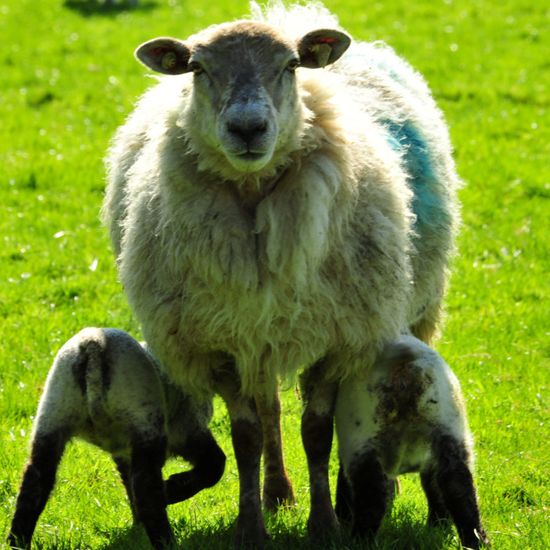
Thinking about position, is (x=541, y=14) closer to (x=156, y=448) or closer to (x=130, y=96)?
(x=130, y=96)

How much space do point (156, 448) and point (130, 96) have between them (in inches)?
284

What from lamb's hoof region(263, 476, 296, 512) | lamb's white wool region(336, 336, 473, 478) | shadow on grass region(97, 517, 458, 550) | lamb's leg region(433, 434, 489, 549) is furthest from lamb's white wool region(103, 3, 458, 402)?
lamb's hoof region(263, 476, 296, 512)

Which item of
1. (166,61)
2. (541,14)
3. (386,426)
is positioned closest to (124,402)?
(386,426)

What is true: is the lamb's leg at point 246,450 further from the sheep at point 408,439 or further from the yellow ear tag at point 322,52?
the yellow ear tag at point 322,52

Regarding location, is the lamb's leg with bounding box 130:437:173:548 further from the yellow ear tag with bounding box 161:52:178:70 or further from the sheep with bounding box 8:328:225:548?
the yellow ear tag with bounding box 161:52:178:70

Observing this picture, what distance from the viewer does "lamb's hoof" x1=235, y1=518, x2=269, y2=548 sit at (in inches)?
171

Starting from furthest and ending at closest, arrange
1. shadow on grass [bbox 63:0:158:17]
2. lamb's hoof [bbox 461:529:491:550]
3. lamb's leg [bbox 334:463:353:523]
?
shadow on grass [bbox 63:0:158:17], lamb's leg [bbox 334:463:353:523], lamb's hoof [bbox 461:529:491:550]

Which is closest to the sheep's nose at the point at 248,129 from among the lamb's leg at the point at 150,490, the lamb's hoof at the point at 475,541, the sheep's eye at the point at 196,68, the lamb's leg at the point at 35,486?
the sheep's eye at the point at 196,68

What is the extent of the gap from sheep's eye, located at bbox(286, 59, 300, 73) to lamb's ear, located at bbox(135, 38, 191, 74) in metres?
0.40

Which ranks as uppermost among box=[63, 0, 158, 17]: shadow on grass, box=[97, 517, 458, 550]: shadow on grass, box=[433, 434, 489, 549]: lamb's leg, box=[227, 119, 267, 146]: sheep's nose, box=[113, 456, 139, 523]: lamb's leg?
box=[227, 119, 267, 146]: sheep's nose

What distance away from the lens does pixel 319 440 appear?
4.52 metres

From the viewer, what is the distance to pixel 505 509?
4.74 metres

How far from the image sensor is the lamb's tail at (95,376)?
4426 mm

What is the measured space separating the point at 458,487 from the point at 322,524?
54cm
